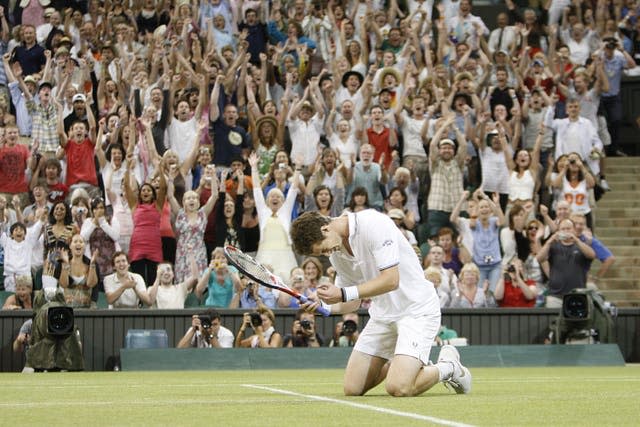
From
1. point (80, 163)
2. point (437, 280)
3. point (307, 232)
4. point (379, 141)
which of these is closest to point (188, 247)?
point (80, 163)

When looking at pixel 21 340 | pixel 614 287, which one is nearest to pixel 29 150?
pixel 21 340

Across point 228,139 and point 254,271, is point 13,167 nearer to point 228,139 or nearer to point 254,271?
point 228,139

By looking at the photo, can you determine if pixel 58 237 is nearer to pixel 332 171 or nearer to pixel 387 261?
pixel 332 171

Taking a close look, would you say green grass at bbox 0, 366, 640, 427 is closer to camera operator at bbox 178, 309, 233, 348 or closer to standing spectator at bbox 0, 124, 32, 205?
camera operator at bbox 178, 309, 233, 348

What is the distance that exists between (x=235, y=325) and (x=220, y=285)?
767mm

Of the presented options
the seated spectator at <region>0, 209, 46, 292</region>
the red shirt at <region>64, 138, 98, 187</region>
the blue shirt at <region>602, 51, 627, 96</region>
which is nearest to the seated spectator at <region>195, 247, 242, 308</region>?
the seated spectator at <region>0, 209, 46, 292</region>

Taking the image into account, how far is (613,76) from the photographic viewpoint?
22.6 m

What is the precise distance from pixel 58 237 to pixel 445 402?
9.91 m

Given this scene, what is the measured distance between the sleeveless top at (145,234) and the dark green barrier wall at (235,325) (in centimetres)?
131

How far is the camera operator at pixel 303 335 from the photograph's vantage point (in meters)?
16.1

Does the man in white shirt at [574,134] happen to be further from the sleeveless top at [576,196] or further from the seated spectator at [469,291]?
the seated spectator at [469,291]

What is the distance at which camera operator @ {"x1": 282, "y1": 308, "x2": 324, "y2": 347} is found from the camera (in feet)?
52.9

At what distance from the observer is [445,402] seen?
8312 millimetres

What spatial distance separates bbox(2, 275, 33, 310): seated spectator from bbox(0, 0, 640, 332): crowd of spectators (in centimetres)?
3
